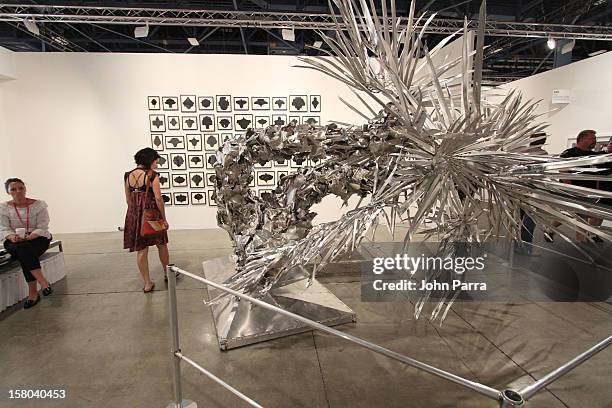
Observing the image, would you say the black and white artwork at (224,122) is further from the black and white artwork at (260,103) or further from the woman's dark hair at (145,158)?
the woman's dark hair at (145,158)

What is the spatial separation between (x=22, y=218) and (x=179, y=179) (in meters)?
2.71

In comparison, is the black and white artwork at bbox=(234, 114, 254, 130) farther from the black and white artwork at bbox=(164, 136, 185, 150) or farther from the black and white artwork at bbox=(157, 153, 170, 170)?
the black and white artwork at bbox=(157, 153, 170, 170)

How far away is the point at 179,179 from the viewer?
17.8ft

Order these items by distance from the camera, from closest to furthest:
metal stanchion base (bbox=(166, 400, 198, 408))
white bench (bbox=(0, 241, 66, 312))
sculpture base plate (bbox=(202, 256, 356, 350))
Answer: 1. metal stanchion base (bbox=(166, 400, 198, 408))
2. sculpture base plate (bbox=(202, 256, 356, 350))
3. white bench (bbox=(0, 241, 66, 312))

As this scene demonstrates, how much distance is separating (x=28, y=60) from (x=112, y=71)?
1.17m

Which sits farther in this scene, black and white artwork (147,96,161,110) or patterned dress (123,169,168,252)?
black and white artwork (147,96,161,110)

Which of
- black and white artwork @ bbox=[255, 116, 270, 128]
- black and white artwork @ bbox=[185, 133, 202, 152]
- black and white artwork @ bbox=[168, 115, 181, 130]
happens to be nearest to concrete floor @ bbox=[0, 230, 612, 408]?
black and white artwork @ bbox=[185, 133, 202, 152]

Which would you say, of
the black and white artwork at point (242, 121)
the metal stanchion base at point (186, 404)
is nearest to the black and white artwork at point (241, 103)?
the black and white artwork at point (242, 121)

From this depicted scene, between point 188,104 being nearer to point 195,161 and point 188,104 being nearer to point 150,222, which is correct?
point 195,161

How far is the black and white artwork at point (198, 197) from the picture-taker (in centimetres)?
550

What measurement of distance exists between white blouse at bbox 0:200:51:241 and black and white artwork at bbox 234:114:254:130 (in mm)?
3008

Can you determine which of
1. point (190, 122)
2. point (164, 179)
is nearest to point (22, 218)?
point (164, 179)

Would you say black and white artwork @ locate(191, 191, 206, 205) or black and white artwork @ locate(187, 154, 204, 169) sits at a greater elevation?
black and white artwork @ locate(187, 154, 204, 169)

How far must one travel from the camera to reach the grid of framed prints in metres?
5.24
